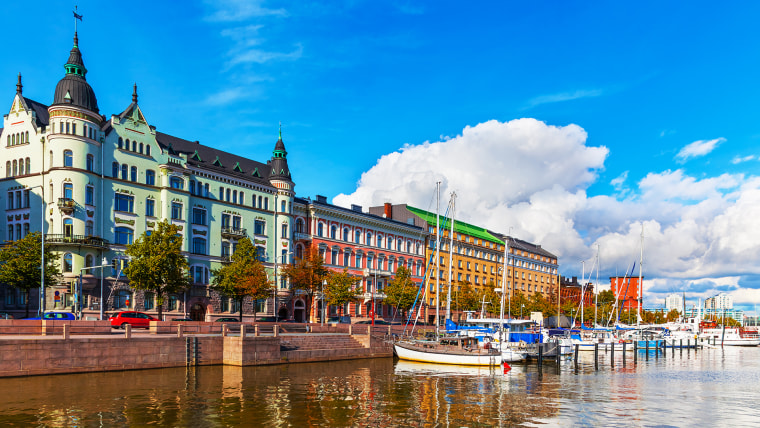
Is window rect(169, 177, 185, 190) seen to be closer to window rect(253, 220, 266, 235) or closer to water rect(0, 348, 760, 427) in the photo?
window rect(253, 220, 266, 235)

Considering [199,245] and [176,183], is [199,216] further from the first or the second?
[176,183]

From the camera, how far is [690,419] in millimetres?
30812

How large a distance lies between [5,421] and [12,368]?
12.8 meters

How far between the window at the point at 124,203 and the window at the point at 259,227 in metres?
17.2

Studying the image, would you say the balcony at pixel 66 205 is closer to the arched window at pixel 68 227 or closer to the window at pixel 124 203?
the arched window at pixel 68 227

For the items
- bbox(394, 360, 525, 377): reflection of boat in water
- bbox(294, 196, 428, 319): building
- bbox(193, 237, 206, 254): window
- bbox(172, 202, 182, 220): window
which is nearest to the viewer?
bbox(394, 360, 525, 377): reflection of boat in water

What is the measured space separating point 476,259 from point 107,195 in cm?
8112

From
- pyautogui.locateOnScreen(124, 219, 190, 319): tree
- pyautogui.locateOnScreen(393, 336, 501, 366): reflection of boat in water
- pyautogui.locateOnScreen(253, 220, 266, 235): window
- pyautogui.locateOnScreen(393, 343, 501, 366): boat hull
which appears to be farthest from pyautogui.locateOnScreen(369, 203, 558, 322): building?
pyautogui.locateOnScreen(124, 219, 190, 319): tree

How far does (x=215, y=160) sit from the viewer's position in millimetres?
81562

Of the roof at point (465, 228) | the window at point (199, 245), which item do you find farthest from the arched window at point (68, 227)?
the roof at point (465, 228)

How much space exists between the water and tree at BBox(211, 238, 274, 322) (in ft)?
71.3

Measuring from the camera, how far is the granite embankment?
39.1 metres

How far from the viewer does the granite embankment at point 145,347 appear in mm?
39125

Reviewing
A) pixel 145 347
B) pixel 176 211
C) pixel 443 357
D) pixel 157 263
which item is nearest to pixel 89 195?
pixel 176 211
